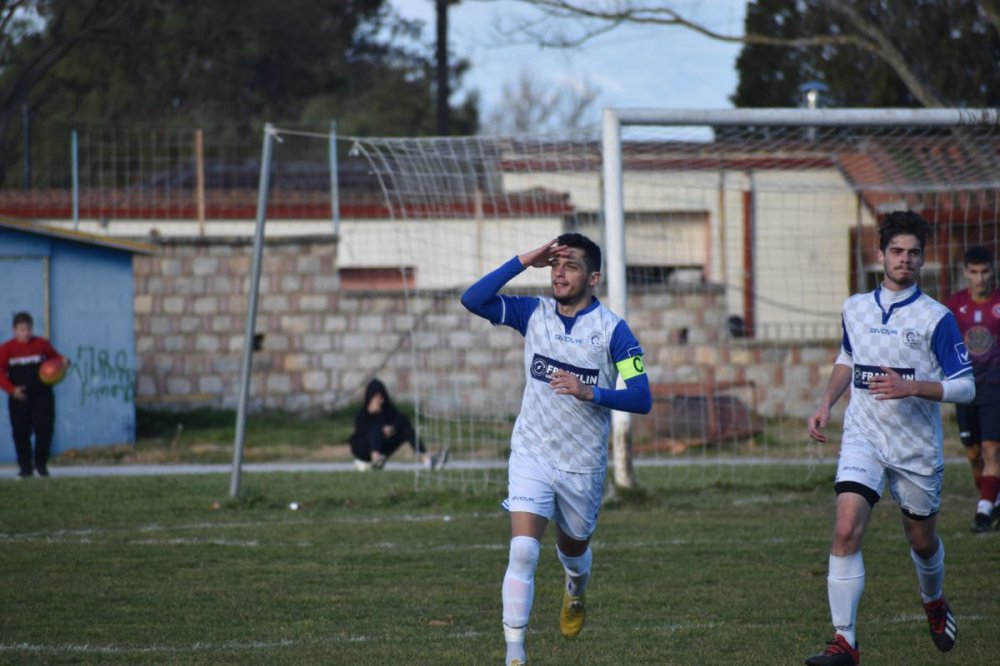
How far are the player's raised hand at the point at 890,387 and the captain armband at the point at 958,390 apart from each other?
27cm

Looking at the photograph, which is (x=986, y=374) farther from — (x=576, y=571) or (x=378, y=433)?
(x=378, y=433)

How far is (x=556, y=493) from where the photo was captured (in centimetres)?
662

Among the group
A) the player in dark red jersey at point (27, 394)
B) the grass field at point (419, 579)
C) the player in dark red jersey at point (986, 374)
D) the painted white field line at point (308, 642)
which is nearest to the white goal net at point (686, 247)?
the grass field at point (419, 579)

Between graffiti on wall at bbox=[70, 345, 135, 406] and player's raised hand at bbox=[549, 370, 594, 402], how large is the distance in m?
14.7

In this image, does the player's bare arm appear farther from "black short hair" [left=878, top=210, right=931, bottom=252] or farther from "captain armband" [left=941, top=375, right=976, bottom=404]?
"black short hair" [left=878, top=210, right=931, bottom=252]

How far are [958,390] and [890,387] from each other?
519 mm

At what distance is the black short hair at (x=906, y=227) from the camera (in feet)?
21.8

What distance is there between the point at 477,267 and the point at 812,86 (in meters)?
7.35

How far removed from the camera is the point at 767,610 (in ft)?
25.5

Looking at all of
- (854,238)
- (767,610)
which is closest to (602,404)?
(767,610)

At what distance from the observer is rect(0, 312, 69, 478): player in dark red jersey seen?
15.6 meters

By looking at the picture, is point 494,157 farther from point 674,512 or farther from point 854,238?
point 854,238

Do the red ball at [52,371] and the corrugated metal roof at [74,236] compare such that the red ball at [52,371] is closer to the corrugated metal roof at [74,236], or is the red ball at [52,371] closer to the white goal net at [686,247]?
the corrugated metal roof at [74,236]

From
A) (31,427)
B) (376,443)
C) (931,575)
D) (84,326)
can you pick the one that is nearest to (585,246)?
(931,575)
